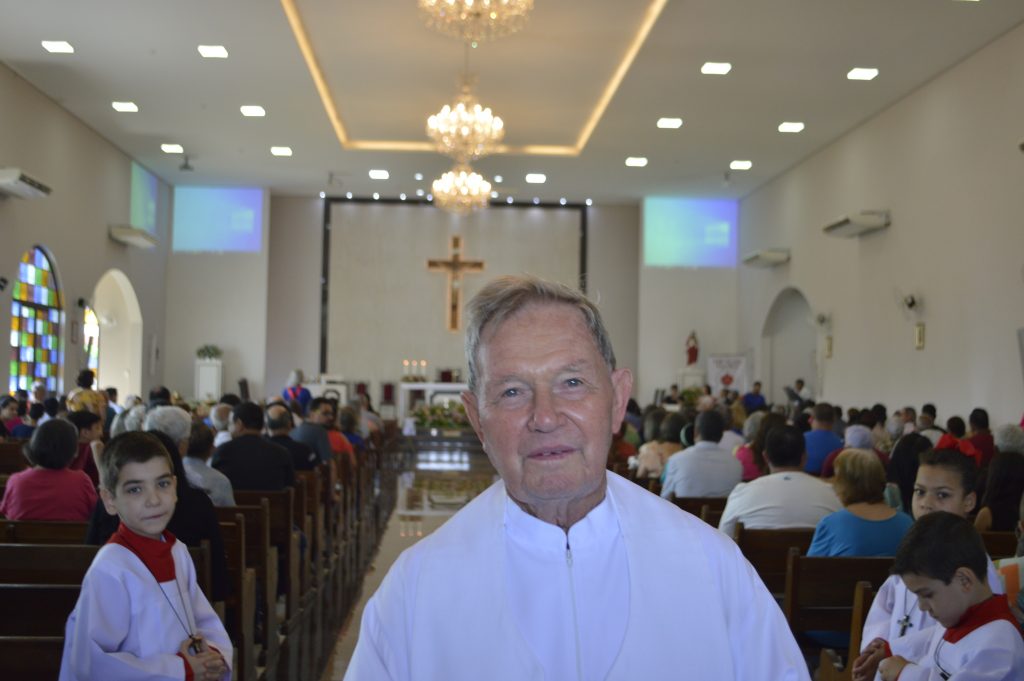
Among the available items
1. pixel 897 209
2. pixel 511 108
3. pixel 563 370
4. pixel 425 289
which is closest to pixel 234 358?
pixel 425 289

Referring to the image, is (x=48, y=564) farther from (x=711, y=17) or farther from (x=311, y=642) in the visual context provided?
(x=711, y=17)

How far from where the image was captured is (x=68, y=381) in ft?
59.3

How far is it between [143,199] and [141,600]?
2020 cm

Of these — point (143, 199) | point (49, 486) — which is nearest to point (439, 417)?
point (143, 199)

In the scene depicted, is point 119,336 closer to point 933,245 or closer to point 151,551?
point 933,245

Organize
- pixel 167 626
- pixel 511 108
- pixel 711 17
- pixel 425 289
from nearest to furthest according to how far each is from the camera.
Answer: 1. pixel 167 626
2. pixel 711 17
3. pixel 511 108
4. pixel 425 289

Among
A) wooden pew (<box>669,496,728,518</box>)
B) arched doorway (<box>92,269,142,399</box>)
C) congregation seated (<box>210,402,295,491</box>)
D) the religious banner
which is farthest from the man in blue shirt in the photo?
arched doorway (<box>92,269,142,399</box>)

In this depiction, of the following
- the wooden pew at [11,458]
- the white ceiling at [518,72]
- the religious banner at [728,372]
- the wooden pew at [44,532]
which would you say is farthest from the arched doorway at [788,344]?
the wooden pew at [44,532]

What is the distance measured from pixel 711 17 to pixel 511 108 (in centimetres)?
548

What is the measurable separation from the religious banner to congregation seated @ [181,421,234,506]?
17567 millimetres

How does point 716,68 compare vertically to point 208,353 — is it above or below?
above

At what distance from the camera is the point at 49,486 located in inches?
211

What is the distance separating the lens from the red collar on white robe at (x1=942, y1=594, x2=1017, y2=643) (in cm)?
293

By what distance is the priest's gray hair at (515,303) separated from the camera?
1.91 metres
